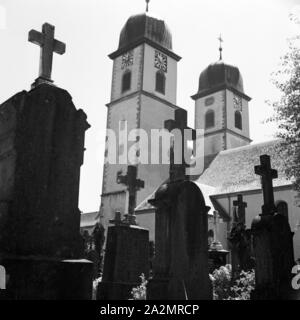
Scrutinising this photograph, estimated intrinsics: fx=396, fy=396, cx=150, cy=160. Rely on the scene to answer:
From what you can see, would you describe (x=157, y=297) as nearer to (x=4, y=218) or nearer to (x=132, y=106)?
(x=4, y=218)

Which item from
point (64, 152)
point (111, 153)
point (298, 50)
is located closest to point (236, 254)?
point (298, 50)

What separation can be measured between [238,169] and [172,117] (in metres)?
8.18

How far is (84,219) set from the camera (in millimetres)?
40281

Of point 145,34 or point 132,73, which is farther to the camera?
point 145,34

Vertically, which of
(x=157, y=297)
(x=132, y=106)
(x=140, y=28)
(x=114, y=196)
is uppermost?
(x=140, y=28)

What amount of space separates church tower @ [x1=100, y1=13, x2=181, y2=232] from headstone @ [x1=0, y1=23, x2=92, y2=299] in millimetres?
23714

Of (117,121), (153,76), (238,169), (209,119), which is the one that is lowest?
(238,169)

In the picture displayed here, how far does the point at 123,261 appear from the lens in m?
9.11

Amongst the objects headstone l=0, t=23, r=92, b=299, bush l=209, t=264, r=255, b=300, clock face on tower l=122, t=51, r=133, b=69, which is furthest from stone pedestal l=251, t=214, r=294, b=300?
clock face on tower l=122, t=51, r=133, b=69

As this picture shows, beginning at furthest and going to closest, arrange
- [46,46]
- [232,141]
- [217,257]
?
[232,141] → [217,257] → [46,46]

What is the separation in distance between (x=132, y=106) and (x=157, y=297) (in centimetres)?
2606

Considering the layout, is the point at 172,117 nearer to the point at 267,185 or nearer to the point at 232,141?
the point at 232,141

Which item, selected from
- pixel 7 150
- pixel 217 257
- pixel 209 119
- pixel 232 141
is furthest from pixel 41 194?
pixel 209 119

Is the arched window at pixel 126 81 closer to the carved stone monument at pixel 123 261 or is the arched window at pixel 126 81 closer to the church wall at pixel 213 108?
the church wall at pixel 213 108
